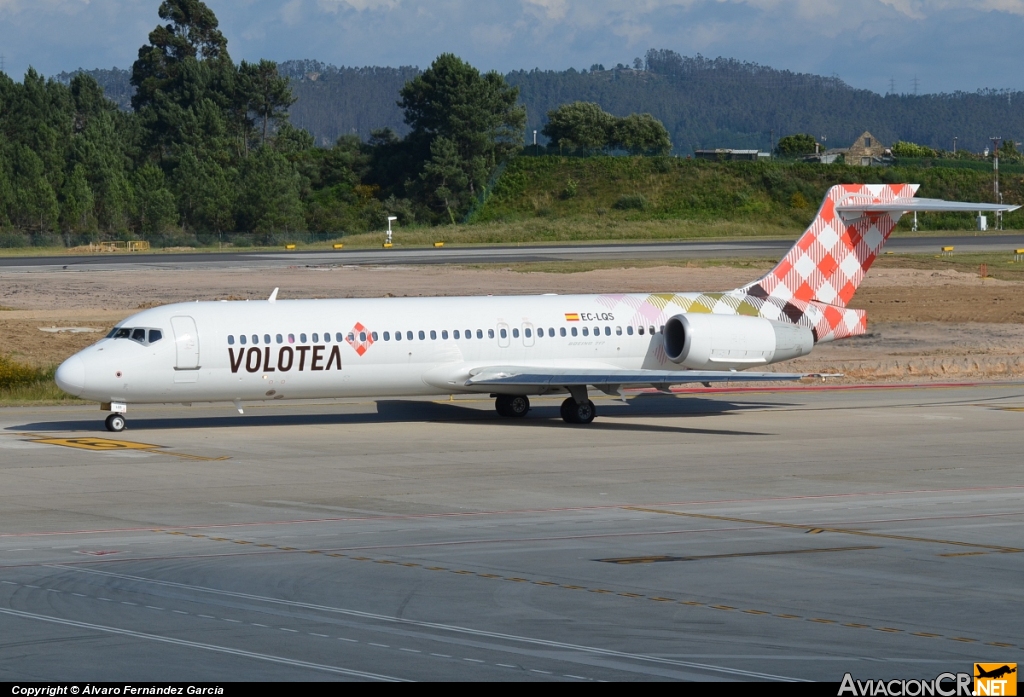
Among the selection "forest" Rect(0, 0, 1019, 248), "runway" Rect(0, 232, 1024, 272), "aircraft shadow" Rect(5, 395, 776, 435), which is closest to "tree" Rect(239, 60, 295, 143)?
"forest" Rect(0, 0, 1019, 248)

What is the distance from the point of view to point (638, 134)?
151 m

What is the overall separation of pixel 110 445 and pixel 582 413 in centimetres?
1094

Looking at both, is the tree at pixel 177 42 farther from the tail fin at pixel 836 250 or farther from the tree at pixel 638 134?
the tail fin at pixel 836 250

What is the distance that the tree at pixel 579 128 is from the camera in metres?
143

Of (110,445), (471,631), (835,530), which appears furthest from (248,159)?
(471,631)

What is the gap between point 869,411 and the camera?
35.3 metres

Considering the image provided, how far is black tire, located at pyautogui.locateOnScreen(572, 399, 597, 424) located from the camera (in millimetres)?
33094

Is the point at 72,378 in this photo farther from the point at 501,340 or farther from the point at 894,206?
the point at 894,206

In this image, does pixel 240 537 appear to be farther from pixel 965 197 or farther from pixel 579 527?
pixel 965 197

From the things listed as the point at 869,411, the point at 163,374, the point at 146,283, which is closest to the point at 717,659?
the point at 163,374

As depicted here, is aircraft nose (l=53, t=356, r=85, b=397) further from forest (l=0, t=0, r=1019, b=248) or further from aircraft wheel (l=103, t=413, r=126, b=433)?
forest (l=0, t=0, r=1019, b=248)

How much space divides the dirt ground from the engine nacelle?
32.2 ft

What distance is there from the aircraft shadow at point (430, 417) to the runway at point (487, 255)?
43.2 meters

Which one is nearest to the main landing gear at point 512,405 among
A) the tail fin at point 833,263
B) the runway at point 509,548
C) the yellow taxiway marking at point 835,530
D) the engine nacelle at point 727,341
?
the runway at point 509,548
